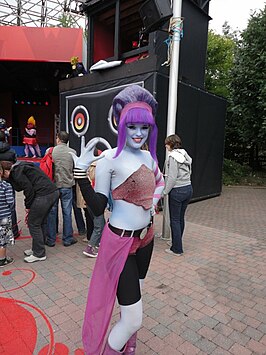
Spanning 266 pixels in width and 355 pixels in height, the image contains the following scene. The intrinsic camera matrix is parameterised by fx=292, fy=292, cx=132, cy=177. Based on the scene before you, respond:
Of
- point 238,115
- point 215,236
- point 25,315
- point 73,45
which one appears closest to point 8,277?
point 25,315

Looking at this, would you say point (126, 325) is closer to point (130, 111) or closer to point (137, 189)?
point (137, 189)

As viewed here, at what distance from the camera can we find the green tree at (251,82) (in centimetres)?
1190

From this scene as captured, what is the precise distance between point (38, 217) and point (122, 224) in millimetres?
2306

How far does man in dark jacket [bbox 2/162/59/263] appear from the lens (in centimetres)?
370

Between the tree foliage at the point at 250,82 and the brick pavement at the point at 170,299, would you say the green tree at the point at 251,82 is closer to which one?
the tree foliage at the point at 250,82

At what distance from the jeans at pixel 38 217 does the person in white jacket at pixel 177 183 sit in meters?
1.59

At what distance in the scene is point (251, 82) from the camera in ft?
39.8

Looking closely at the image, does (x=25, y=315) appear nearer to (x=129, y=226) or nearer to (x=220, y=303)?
(x=129, y=226)

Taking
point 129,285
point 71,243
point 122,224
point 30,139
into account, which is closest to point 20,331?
point 129,285

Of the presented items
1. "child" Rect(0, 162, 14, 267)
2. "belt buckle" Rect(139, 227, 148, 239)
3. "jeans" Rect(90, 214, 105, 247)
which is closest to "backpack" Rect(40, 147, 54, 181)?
"child" Rect(0, 162, 14, 267)

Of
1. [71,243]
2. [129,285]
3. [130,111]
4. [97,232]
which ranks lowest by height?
[71,243]

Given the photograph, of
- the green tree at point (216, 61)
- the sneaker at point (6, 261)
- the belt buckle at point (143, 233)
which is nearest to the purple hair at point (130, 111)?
the belt buckle at point (143, 233)

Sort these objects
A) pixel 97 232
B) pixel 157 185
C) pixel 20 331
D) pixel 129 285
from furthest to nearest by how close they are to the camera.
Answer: pixel 97 232, pixel 20 331, pixel 157 185, pixel 129 285

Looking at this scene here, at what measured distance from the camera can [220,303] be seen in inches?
120
